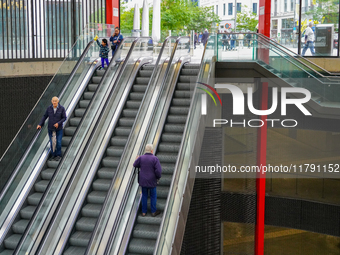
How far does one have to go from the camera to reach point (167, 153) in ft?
31.3

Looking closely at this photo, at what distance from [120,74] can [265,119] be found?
4.41m

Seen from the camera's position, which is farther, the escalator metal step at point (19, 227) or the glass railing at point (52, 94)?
the glass railing at point (52, 94)

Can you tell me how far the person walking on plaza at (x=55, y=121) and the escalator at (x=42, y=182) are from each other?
39cm

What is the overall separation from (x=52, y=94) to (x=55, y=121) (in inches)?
40.5

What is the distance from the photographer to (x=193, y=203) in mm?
10406

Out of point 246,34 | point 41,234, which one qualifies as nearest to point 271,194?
point 246,34

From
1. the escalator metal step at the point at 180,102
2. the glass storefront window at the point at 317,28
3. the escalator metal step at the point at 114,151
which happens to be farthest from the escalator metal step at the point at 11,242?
the glass storefront window at the point at 317,28

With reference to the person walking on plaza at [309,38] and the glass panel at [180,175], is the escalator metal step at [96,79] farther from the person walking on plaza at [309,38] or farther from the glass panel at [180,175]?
the person walking on plaza at [309,38]

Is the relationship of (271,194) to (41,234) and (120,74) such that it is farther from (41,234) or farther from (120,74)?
(41,234)

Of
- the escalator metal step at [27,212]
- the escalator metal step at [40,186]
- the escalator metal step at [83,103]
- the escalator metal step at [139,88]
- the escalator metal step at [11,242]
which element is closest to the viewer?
the escalator metal step at [11,242]

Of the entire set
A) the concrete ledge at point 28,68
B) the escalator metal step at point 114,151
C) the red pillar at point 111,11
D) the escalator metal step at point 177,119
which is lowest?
the escalator metal step at point 114,151

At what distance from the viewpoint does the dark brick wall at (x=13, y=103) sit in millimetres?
10492

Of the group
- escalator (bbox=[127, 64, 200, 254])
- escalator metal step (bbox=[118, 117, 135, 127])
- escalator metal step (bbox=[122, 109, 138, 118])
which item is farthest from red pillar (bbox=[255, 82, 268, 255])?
escalator metal step (bbox=[118, 117, 135, 127])

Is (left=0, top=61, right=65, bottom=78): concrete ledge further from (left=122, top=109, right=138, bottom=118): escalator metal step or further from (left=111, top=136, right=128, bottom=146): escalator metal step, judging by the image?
(left=111, top=136, right=128, bottom=146): escalator metal step
